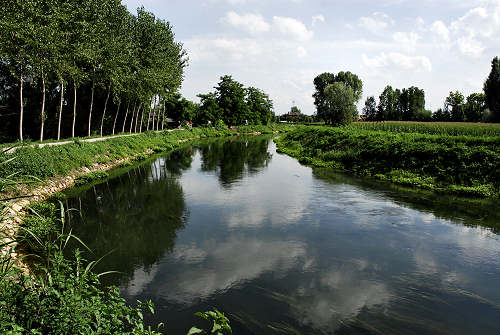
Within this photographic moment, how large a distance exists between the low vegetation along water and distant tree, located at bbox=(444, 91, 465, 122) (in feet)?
250

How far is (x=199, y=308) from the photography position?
770 centimetres

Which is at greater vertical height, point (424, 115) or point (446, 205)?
point (424, 115)

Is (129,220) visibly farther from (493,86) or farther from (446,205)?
(493,86)

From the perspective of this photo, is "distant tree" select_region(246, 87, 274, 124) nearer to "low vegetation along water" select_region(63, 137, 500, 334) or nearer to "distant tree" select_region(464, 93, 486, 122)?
"distant tree" select_region(464, 93, 486, 122)

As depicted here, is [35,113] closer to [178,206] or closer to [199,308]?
[178,206]

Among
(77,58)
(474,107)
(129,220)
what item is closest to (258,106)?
(474,107)

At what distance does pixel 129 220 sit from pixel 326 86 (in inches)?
3910

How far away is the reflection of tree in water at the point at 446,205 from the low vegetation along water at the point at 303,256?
93 mm

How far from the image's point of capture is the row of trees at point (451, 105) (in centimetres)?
6481

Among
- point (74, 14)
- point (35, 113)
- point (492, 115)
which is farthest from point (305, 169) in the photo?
point (492, 115)

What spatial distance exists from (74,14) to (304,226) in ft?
91.9

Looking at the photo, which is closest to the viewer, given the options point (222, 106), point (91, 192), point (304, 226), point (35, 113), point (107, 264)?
point (107, 264)

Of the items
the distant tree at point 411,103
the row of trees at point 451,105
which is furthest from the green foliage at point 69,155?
the distant tree at point 411,103

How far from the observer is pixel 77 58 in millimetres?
28172
